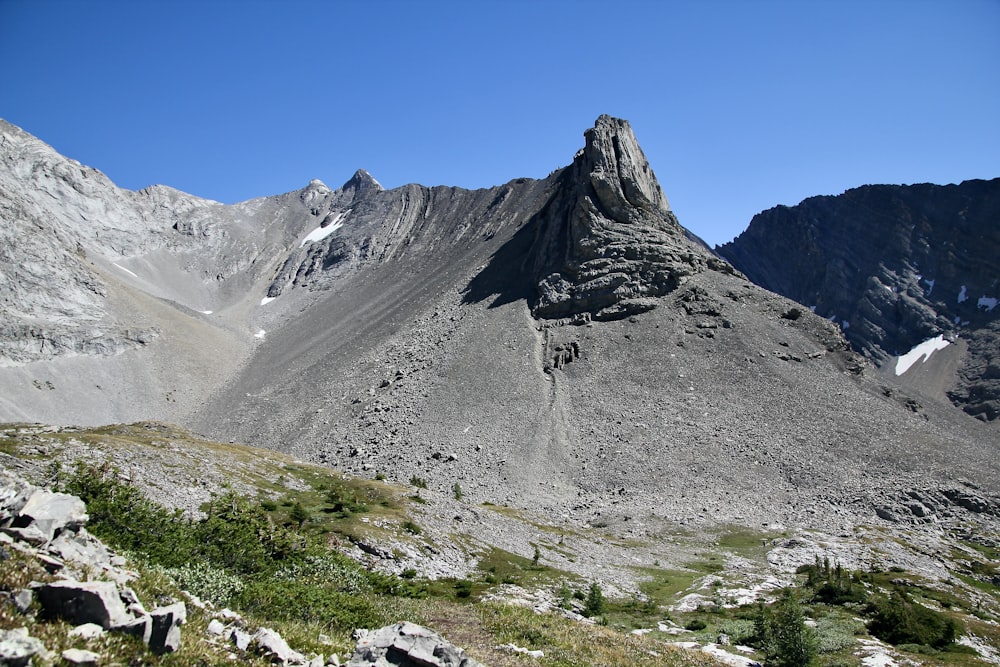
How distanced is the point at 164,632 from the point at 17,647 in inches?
83.2

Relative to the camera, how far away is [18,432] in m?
38.2

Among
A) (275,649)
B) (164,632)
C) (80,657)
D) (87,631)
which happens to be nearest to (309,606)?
(275,649)

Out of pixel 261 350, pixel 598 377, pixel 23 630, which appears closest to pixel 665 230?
pixel 598 377

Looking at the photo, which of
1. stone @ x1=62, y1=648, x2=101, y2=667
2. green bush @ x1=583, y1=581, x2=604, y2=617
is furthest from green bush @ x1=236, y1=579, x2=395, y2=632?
green bush @ x1=583, y1=581, x2=604, y2=617

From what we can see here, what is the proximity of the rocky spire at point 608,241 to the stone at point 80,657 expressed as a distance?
340 feet

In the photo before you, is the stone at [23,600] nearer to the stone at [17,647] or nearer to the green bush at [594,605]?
the stone at [17,647]

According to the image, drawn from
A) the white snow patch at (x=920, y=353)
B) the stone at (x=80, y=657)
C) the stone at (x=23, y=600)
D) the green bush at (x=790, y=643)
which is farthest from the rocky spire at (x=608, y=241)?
the stone at (x=80, y=657)

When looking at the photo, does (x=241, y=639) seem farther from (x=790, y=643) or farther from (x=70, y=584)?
(x=790, y=643)

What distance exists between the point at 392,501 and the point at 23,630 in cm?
3479

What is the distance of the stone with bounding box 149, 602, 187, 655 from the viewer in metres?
9.62

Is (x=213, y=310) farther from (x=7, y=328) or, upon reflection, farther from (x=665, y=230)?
(x=665, y=230)

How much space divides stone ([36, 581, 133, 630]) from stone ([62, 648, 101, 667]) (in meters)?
0.86

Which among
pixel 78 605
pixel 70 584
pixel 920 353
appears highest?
pixel 920 353

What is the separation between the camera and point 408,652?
Result: 11.5 m
